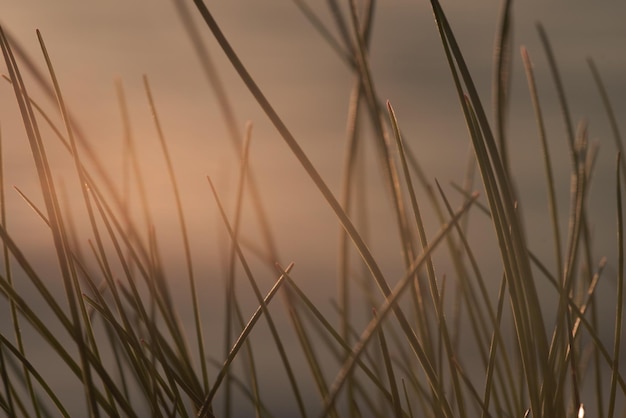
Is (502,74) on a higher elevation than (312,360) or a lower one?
higher

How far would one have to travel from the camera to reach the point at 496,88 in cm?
35

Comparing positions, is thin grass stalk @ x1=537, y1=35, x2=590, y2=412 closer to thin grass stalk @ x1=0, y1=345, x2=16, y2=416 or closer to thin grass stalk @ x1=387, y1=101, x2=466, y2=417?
thin grass stalk @ x1=387, y1=101, x2=466, y2=417

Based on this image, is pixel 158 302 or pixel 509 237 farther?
pixel 158 302

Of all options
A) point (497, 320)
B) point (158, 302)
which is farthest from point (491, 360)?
point (158, 302)

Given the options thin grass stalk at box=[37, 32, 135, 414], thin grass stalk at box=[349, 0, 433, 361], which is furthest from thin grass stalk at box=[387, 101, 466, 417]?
thin grass stalk at box=[37, 32, 135, 414]

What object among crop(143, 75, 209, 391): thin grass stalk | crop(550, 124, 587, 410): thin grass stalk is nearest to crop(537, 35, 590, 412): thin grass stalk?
crop(550, 124, 587, 410): thin grass stalk

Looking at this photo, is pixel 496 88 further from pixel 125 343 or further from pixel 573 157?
pixel 125 343

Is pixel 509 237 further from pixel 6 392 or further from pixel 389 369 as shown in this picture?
pixel 6 392

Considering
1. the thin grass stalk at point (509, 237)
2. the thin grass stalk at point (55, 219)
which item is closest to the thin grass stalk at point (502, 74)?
the thin grass stalk at point (509, 237)

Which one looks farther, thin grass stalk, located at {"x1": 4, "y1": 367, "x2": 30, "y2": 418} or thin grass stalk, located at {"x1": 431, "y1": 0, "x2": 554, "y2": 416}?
thin grass stalk, located at {"x1": 4, "y1": 367, "x2": 30, "y2": 418}

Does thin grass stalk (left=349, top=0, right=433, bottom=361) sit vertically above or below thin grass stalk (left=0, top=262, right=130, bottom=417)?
above

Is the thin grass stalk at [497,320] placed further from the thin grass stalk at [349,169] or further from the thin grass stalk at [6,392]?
the thin grass stalk at [6,392]

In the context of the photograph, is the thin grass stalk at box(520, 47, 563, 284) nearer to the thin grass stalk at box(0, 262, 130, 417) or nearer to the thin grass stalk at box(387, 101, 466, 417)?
the thin grass stalk at box(387, 101, 466, 417)

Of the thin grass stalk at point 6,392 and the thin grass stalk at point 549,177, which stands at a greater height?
the thin grass stalk at point 549,177
